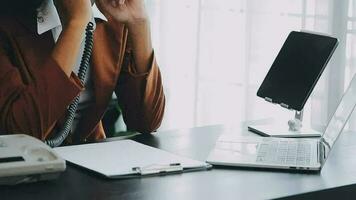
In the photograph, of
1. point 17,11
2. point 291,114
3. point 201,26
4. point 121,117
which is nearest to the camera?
point 17,11

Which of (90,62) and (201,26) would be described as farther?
(201,26)

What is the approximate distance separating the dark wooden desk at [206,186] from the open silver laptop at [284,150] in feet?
0.08

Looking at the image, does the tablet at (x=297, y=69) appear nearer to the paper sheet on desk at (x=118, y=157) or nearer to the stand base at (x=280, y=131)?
the stand base at (x=280, y=131)

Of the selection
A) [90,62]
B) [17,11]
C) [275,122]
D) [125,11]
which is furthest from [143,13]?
[275,122]

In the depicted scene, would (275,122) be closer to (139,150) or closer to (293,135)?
(293,135)

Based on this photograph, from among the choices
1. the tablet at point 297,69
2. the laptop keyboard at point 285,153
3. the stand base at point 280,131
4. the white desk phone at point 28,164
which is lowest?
the stand base at point 280,131

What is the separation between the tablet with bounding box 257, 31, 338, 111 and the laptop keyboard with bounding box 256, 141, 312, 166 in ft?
0.52

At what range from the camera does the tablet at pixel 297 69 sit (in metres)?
1.63

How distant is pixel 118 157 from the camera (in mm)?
1360

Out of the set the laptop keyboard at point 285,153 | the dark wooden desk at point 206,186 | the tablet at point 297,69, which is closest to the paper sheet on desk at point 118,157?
the dark wooden desk at point 206,186

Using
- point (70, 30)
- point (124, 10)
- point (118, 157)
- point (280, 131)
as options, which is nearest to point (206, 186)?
point (118, 157)

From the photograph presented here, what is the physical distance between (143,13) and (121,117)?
13.8 inches

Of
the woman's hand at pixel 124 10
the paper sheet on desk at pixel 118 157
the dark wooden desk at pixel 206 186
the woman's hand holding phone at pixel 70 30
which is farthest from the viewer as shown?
the woman's hand at pixel 124 10

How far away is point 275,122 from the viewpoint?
1.83 metres
